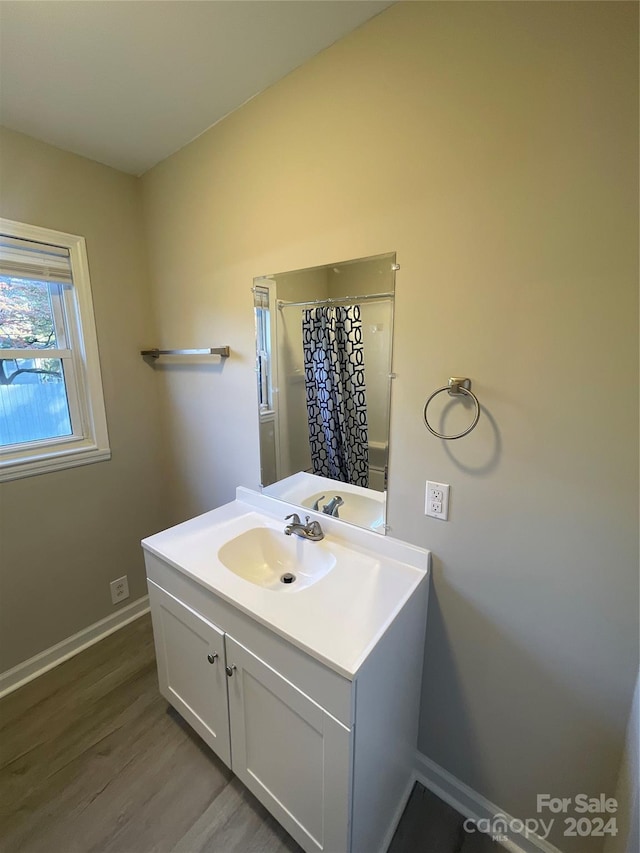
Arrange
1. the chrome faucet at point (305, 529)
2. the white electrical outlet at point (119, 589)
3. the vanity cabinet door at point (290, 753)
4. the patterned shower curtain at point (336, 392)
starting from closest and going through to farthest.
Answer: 1. the vanity cabinet door at point (290, 753)
2. the patterned shower curtain at point (336, 392)
3. the chrome faucet at point (305, 529)
4. the white electrical outlet at point (119, 589)

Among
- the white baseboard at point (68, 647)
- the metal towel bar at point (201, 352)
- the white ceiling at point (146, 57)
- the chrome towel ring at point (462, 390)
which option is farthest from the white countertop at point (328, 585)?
the white ceiling at point (146, 57)

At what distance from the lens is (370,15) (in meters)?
0.99

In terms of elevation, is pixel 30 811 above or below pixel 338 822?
below

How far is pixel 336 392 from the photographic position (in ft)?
4.40

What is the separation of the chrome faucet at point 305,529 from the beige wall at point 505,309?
316 mm

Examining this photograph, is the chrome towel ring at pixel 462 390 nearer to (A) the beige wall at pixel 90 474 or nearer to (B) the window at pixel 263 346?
(B) the window at pixel 263 346

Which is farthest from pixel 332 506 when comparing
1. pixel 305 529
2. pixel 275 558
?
pixel 275 558

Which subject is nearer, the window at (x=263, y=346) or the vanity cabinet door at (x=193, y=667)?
the vanity cabinet door at (x=193, y=667)

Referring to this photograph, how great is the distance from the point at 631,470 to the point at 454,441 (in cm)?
41

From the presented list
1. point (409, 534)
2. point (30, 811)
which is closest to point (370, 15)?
point (409, 534)

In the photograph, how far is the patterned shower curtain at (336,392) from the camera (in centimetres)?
126

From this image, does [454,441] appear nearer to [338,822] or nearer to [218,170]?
[338,822]

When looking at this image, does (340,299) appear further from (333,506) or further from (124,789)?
(124,789)

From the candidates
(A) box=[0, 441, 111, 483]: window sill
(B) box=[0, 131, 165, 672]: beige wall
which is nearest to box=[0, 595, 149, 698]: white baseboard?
(B) box=[0, 131, 165, 672]: beige wall
